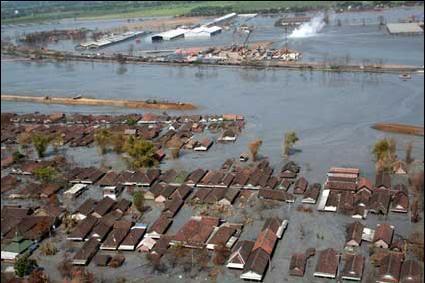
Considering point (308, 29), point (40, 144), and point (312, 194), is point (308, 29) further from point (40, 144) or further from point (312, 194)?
point (312, 194)

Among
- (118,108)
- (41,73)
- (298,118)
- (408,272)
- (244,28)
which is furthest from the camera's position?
(41,73)

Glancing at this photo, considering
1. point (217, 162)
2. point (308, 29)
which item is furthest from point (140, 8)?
point (217, 162)

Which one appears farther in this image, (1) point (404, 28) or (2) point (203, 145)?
(1) point (404, 28)

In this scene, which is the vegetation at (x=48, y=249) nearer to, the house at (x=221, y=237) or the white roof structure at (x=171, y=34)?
the house at (x=221, y=237)

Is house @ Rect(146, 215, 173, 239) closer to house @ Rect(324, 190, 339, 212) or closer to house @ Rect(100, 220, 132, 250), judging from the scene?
house @ Rect(100, 220, 132, 250)

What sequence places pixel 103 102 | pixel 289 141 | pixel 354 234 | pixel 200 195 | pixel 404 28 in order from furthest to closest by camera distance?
pixel 404 28 < pixel 103 102 < pixel 289 141 < pixel 200 195 < pixel 354 234

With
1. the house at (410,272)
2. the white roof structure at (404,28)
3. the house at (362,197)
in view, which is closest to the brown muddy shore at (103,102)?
the house at (362,197)

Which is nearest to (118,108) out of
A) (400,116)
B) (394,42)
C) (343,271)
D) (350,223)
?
(400,116)

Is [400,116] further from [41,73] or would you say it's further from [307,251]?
[41,73]
